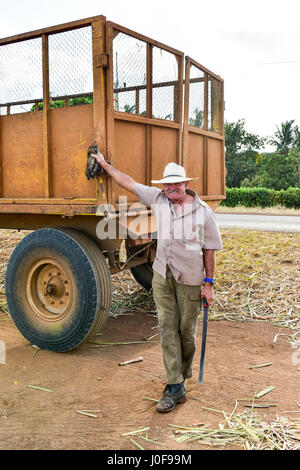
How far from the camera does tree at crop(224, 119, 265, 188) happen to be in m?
43.8

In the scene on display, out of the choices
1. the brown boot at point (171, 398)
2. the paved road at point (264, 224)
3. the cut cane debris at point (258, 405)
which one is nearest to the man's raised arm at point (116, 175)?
the brown boot at point (171, 398)

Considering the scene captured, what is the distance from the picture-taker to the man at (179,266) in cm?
362

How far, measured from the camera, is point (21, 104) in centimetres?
522

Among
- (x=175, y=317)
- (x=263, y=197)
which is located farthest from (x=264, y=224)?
(x=263, y=197)

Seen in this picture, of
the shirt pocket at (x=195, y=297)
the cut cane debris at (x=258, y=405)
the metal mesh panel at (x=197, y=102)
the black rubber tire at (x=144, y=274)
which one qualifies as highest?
the metal mesh panel at (x=197, y=102)

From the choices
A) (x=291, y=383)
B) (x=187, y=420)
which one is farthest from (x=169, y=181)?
(x=291, y=383)

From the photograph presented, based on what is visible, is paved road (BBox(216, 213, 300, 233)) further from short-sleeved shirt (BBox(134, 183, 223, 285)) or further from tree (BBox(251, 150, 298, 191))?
tree (BBox(251, 150, 298, 191))

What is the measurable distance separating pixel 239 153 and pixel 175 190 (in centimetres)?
4412

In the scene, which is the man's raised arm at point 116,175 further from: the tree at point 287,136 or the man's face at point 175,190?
the tree at point 287,136

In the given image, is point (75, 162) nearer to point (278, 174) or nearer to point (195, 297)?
point (195, 297)

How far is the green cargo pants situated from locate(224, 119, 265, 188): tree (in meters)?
40.7

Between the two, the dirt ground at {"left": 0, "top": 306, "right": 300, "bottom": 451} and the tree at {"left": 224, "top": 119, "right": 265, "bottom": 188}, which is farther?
the tree at {"left": 224, "top": 119, "right": 265, "bottom": 188}

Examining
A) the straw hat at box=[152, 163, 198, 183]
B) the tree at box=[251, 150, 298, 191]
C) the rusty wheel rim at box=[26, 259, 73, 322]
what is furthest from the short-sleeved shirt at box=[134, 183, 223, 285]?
the tree at box=[251, 150, 298, 191]
